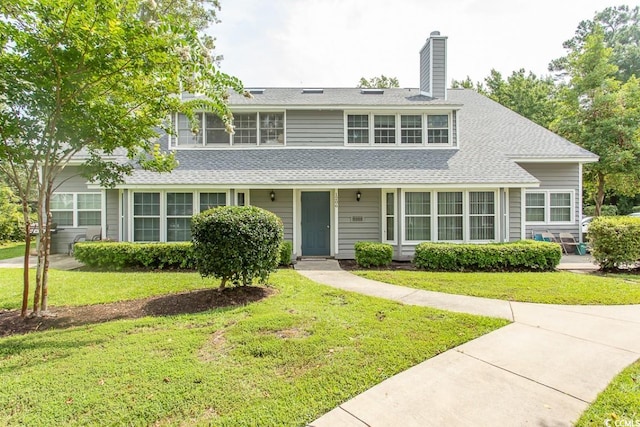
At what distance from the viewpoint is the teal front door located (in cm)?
1128

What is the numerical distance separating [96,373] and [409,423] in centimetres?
319

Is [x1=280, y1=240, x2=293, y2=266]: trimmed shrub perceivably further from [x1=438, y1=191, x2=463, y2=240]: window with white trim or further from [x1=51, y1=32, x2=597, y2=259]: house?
[x1=438, y1=191, x2=463, y2=240]: window with white trim

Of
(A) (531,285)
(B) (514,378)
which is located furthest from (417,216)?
(B) (514,378)

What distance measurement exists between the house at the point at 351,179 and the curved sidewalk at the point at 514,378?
607cm

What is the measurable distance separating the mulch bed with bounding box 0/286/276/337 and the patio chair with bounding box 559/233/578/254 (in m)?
12.1

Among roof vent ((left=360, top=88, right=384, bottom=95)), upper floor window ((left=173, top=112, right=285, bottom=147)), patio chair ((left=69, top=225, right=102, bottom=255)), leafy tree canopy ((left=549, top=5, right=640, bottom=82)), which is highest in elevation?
leafy tree canopy ((left=549, top=5, right=640, bottom=82))

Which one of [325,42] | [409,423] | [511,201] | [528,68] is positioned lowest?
[409,423]

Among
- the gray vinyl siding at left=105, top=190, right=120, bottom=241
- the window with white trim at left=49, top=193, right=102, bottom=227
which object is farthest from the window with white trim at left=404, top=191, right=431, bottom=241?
the window with white trim at left=49, top=193, right=102, bottom=227

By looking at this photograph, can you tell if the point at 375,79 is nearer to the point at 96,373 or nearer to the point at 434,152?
the point at 434,152

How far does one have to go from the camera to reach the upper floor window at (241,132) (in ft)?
39.6

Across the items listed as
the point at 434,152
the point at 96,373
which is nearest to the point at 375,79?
the point at 434,152

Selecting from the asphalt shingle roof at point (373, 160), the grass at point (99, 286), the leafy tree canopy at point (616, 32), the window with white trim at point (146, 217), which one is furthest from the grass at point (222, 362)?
the leafy tree canopy at point (616, 32)

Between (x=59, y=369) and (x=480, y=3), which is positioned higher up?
(x=480, y=3)

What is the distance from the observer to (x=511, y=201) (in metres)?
11.5
